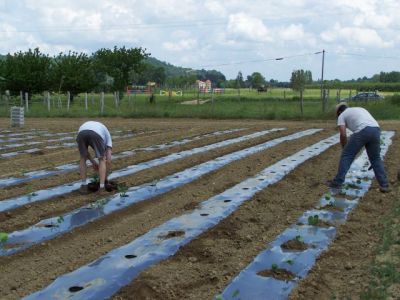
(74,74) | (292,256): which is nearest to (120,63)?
(74,74)

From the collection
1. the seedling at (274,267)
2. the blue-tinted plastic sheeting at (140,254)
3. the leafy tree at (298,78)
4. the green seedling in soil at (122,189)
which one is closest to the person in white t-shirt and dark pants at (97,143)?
the green seedling in soil at (122,189)

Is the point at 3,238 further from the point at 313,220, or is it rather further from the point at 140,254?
the point at 313,220

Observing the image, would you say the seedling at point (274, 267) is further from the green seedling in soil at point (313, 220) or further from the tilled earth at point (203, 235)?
the green seedling in soil at point (313, 220)

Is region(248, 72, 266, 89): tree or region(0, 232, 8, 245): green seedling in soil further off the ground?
region(248, 72, 266, 89): tree

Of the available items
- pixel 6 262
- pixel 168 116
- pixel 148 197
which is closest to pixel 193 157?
pixel 148 197

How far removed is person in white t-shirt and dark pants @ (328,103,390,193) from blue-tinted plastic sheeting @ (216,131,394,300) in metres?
0.31

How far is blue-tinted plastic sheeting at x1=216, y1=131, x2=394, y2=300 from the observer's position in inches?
161

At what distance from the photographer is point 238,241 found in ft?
17.9

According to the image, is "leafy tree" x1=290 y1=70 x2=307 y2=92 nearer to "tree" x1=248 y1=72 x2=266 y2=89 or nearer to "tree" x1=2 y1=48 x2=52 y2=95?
"tree" x1=2 y1=48 x2=52 y2=95

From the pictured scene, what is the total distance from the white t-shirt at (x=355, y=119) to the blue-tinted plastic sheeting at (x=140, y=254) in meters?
1.74

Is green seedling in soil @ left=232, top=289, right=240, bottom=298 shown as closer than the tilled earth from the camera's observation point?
Yes

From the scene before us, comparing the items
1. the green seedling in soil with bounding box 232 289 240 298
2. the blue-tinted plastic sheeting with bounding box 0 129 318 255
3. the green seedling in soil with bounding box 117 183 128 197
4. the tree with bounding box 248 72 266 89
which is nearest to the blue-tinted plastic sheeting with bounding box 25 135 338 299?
the blue-tinted plastic sheeting with bounding box 0 129 318 255

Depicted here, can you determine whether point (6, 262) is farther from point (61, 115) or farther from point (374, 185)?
point (61, 115)

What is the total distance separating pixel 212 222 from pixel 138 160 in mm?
5142
